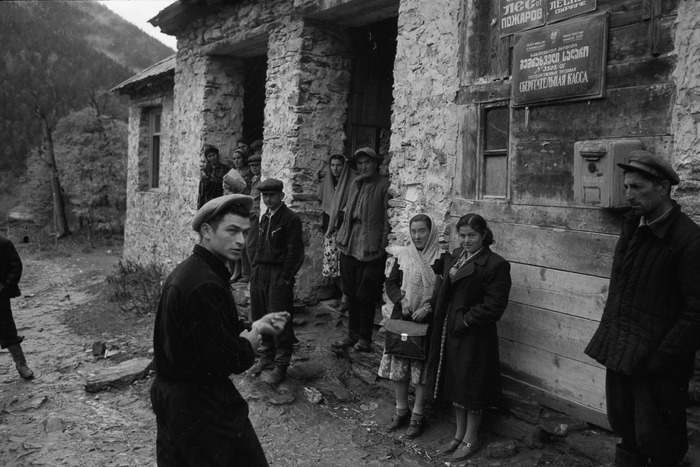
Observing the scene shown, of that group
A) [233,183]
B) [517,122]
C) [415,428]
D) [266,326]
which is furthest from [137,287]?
[266,326]

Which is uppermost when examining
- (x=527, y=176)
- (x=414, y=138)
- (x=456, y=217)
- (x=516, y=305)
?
(x=414, y=138)

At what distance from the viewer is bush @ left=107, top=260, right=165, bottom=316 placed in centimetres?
A: 938

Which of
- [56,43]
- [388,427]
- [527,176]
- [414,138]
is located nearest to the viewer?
[527,176]

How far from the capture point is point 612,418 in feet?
10.9

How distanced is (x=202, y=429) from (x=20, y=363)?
16.5 ft

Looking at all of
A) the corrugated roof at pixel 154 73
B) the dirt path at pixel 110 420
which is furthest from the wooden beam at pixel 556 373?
the corrugated roof at pixel 154 73

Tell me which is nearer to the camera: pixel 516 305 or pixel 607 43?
pixel 607 43

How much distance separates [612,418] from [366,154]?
333cm

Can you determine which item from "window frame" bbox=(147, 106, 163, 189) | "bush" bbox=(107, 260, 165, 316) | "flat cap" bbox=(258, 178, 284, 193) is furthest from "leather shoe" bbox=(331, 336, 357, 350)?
"window frame" bbox=(147, 106, 163, 189)

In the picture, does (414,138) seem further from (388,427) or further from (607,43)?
(388,427)

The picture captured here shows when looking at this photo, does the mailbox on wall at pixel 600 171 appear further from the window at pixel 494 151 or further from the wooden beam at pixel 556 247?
the window at pixel 494 151

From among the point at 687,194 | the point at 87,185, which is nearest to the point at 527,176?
the point at 687,194

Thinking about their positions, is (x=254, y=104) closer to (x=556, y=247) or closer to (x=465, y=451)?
(x=556, y=247)

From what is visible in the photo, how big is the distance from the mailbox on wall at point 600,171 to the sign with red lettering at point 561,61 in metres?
0.40
